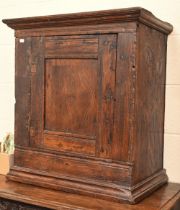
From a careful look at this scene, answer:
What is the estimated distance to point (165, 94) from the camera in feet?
5.73

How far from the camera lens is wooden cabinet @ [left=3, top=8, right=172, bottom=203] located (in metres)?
1.43

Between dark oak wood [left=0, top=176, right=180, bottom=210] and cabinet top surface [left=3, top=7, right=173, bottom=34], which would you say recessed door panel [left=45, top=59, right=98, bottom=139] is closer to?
cabinet top surface [left=3, top=7, right=173, bottom=34]

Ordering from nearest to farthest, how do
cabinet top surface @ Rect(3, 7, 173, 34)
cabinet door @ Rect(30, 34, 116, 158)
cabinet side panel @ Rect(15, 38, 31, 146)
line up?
cabinet top surface @ Rect(3, 7, 173, 34)
cabinet door @ Rect(30, 34, 116, 158)
cabinet side panel @ Rect(15, 38, 31, 146)

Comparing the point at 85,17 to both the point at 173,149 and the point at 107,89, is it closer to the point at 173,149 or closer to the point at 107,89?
the point at 107,89

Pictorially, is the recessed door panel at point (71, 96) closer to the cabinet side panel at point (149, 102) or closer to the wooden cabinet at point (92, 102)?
the wooden cabinet at point (92, 102)

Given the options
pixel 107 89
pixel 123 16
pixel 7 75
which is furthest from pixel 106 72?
pixel 7 75

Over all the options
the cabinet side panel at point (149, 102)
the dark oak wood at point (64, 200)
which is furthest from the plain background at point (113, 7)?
the dark oak wood at point (64, 200)

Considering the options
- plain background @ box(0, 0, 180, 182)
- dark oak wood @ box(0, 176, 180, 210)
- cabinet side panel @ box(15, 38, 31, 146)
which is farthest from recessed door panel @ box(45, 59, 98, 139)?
plain background @ box(0, 0, 180, 182)

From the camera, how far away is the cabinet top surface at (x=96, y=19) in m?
1.37

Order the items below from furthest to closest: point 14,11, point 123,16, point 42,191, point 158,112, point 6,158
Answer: point 14,11 < point 6,158 < point 158,112 < point 42,191 < point 123,16

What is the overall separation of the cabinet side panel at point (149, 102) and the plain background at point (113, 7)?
0.04 meters

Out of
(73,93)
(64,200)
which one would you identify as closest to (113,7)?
(73,93)

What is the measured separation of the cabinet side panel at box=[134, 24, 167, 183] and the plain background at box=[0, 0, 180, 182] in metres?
0.04

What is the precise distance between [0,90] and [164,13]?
3.54ft
